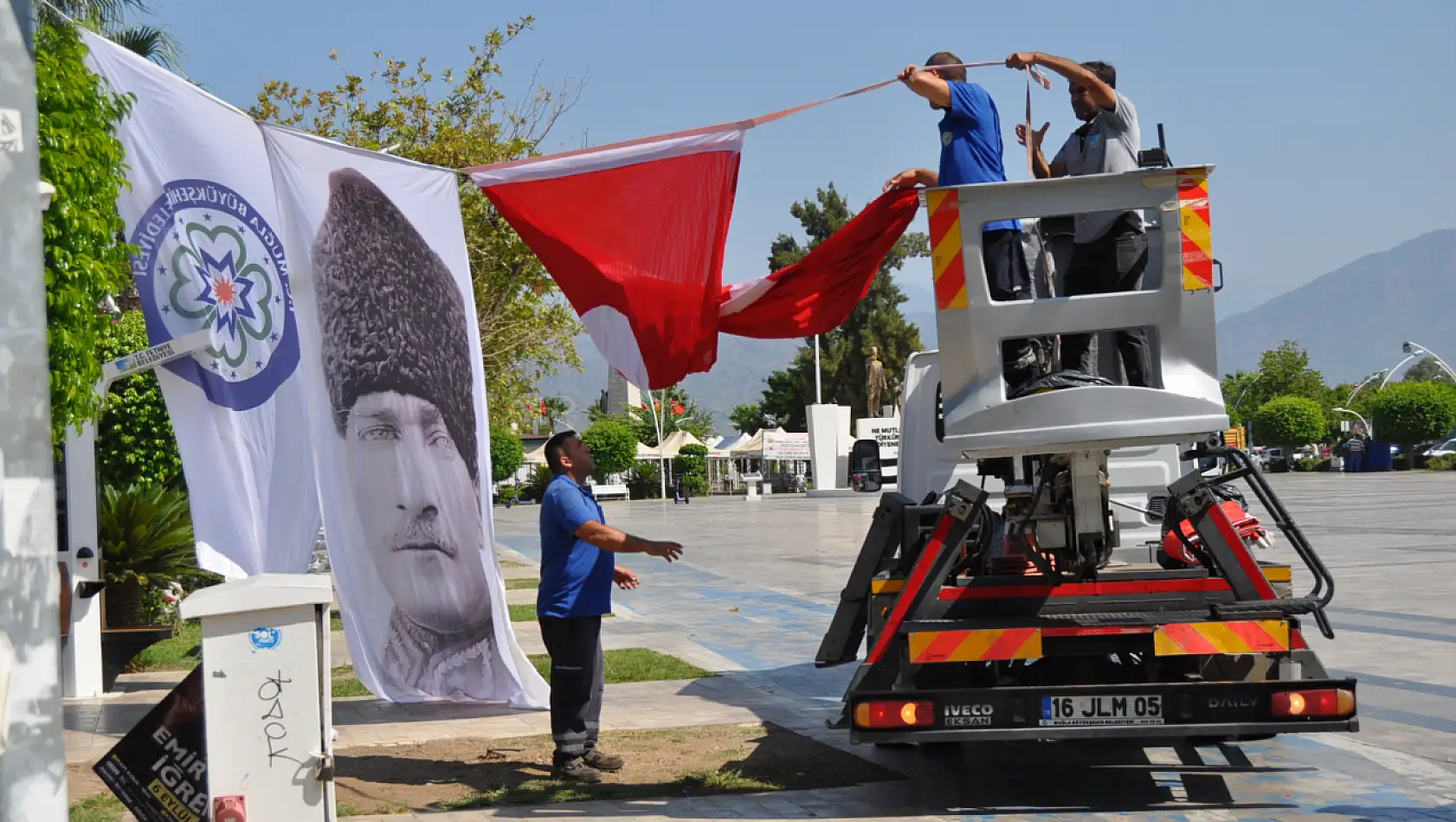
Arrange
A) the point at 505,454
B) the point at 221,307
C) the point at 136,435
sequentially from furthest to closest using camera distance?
the point at 505,454 < the point at 136,435 < the point at 221,307

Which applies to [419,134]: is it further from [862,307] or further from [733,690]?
[862,307]

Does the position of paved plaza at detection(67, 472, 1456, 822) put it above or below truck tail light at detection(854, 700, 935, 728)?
below

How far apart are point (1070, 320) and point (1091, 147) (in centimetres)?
105

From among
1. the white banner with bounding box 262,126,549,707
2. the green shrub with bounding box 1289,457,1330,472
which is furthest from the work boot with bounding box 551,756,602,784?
the green shrub with bounding box 1289,457,1330,472

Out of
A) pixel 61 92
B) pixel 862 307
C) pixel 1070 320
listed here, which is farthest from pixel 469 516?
pixel 862 307

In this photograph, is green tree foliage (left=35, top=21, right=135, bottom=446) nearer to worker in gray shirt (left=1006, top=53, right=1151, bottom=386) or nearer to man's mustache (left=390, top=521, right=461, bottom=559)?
man's mustache (left=390, top=521, right=461, bottom=559)

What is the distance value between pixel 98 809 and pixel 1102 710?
16.0 feet

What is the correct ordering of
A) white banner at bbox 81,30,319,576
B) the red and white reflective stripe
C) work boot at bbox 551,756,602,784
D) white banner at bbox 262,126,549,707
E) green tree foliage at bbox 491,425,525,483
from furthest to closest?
green tree foliage at bbox 491,425,525,483 → white banner at bbox 262,126,549,707 → white banner at bbox 81,30,319,576 → work boot at bbox 551,756,602,784 → the red and white reflective stripe

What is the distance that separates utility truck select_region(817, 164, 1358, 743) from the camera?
20.2 feet

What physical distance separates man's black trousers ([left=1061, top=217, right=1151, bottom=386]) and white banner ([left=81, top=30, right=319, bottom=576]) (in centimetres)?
530

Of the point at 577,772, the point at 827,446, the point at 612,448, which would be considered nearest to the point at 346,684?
the point at 577,772

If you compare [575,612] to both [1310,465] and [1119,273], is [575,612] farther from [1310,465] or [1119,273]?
[1310,465]

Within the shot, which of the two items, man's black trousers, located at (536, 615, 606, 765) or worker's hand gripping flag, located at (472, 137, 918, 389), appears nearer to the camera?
man's black trousers, located at (536, 615, 606, 765)

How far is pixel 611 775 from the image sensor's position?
7.70 m
